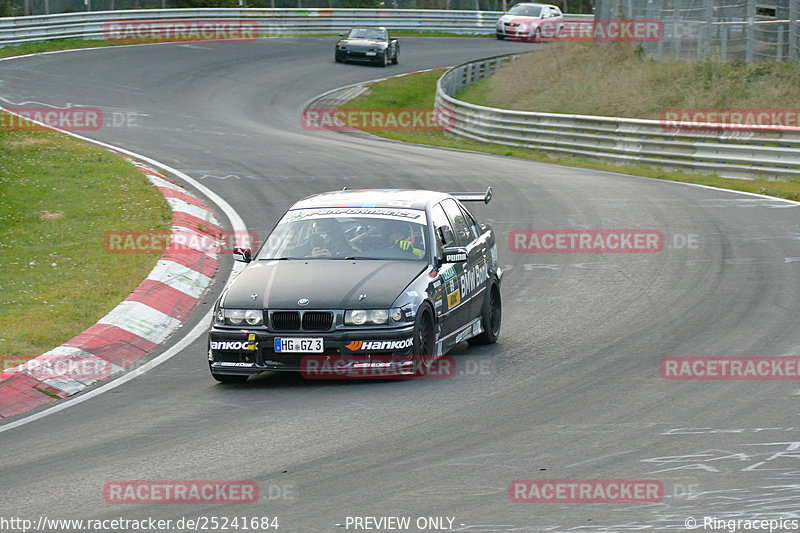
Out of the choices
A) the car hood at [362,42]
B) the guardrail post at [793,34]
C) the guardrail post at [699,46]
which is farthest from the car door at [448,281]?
the car hood at [362,42]

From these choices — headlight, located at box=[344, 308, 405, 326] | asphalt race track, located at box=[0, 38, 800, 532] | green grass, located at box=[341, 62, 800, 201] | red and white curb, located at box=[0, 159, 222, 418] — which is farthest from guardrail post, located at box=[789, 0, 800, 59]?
headlight, located at box=[344, 308, 405, 326]

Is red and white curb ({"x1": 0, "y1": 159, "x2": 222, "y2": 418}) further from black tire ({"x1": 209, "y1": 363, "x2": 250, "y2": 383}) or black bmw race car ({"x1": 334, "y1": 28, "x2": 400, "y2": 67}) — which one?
black bmw race car ({"x1": 334, "y1": 28, "x2": 400, "y2": 67})

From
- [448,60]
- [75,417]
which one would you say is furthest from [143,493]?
[448,60]

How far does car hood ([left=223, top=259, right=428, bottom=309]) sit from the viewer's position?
916cm

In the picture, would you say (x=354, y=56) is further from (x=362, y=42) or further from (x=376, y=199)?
(x=376, y=199)

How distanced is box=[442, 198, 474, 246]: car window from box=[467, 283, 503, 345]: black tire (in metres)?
0.55

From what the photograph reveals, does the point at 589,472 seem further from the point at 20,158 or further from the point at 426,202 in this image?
the point at 20,158

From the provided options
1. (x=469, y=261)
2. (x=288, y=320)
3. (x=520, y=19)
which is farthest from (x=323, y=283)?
(x=520, y=19)

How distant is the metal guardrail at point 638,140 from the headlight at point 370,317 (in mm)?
14822

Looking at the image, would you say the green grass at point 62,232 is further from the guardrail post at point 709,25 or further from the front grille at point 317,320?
the guardrail post at point 709,25

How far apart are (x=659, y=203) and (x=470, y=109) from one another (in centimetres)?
1367

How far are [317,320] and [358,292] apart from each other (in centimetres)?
43

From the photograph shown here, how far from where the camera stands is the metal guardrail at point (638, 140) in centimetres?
2234

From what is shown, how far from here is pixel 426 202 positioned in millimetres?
10742
